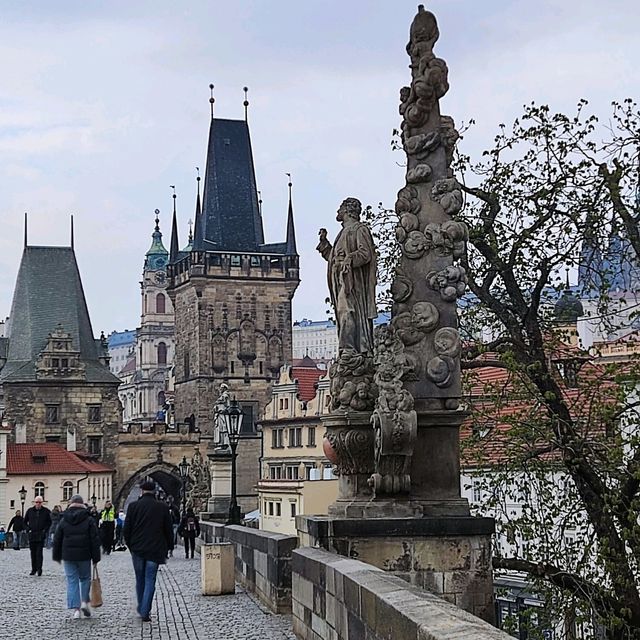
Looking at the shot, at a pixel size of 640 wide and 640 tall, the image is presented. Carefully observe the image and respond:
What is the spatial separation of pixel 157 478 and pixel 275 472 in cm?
2147

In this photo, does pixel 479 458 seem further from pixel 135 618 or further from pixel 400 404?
pixel 400 404

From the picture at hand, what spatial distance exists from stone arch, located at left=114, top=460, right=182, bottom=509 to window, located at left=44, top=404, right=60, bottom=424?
5.94 meters

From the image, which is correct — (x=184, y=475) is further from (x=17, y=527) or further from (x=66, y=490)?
(x=17, y=527)

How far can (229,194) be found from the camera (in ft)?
328

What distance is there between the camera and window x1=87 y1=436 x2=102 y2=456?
3435 inches

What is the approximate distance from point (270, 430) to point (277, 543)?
202ft

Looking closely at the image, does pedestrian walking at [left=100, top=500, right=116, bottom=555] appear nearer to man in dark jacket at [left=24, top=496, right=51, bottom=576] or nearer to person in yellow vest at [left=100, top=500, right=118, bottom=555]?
person in yellow vest at [left=100, top=500, right=118, bottom=555]

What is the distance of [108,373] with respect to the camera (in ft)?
295

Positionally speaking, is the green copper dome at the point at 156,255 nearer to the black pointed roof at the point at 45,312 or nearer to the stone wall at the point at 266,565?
the black pointed roof at the point at 45,312

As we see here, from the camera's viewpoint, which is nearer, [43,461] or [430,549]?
[430,549]

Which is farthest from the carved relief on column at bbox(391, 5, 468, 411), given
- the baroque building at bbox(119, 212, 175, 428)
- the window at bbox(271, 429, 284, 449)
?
the baroque building at bbox(119, 212, 175, 428)

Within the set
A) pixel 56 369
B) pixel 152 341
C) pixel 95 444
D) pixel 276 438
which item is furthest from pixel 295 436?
pixel 152 341

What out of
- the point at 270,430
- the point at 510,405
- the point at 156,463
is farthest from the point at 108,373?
the point at 510,405

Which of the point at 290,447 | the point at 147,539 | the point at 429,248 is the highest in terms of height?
the point at 290,447
